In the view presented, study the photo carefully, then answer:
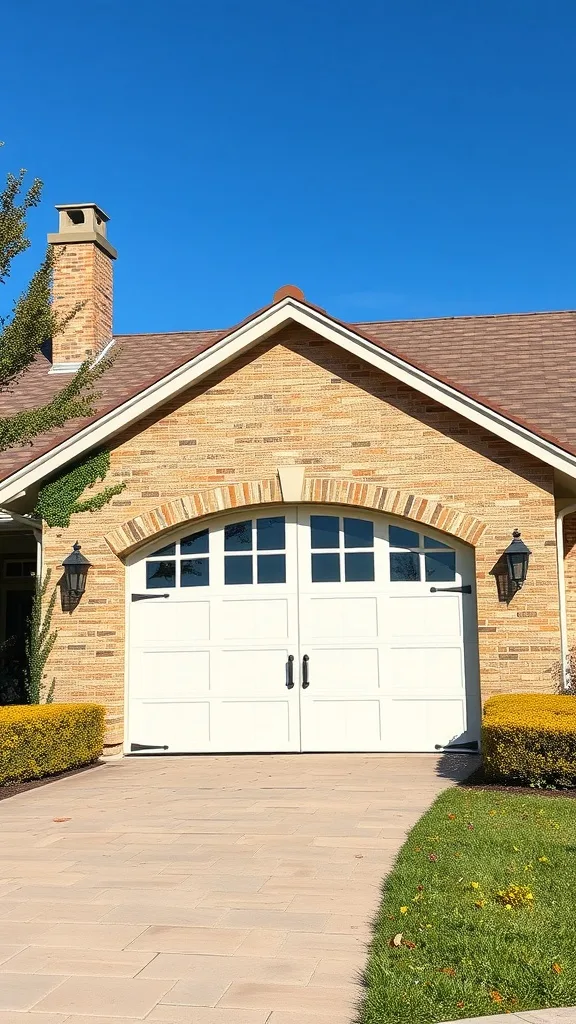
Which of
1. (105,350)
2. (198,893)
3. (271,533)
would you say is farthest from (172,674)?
(105,350)

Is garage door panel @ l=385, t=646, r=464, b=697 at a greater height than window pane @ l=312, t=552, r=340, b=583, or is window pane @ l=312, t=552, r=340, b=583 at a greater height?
window pane @ l=312, t=552, r=340, b=583

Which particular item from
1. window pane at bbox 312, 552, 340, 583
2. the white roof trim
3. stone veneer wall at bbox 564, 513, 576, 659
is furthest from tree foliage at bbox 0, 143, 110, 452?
stone veneer wall at bbox 564, 513, 576, 659

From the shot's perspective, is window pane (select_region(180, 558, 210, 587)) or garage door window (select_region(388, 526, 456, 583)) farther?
window pane (select_region(180, 558, 210, 587))

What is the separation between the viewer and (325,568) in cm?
1270

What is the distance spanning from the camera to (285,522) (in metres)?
12.8

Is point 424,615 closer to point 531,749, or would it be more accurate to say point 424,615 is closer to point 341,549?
point 341,549

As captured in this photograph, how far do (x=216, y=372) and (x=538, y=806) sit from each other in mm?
6934

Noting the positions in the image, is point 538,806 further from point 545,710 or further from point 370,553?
point 370,553

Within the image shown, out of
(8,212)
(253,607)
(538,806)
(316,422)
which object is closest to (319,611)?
(253,607)

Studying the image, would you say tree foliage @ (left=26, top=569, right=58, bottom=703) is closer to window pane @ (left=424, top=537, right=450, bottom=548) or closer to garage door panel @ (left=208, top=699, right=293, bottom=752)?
garage door panel @ (left=208, top=699, right=293, bottom=752)

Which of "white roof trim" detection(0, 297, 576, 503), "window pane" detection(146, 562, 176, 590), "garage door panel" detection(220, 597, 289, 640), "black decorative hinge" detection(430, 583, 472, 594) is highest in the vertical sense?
"white roof trim" detection(0, 297, 576, 503)

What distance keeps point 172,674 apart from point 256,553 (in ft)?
6.16

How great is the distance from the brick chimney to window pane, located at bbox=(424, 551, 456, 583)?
8.15 meters

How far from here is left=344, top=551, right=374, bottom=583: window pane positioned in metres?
12.6
